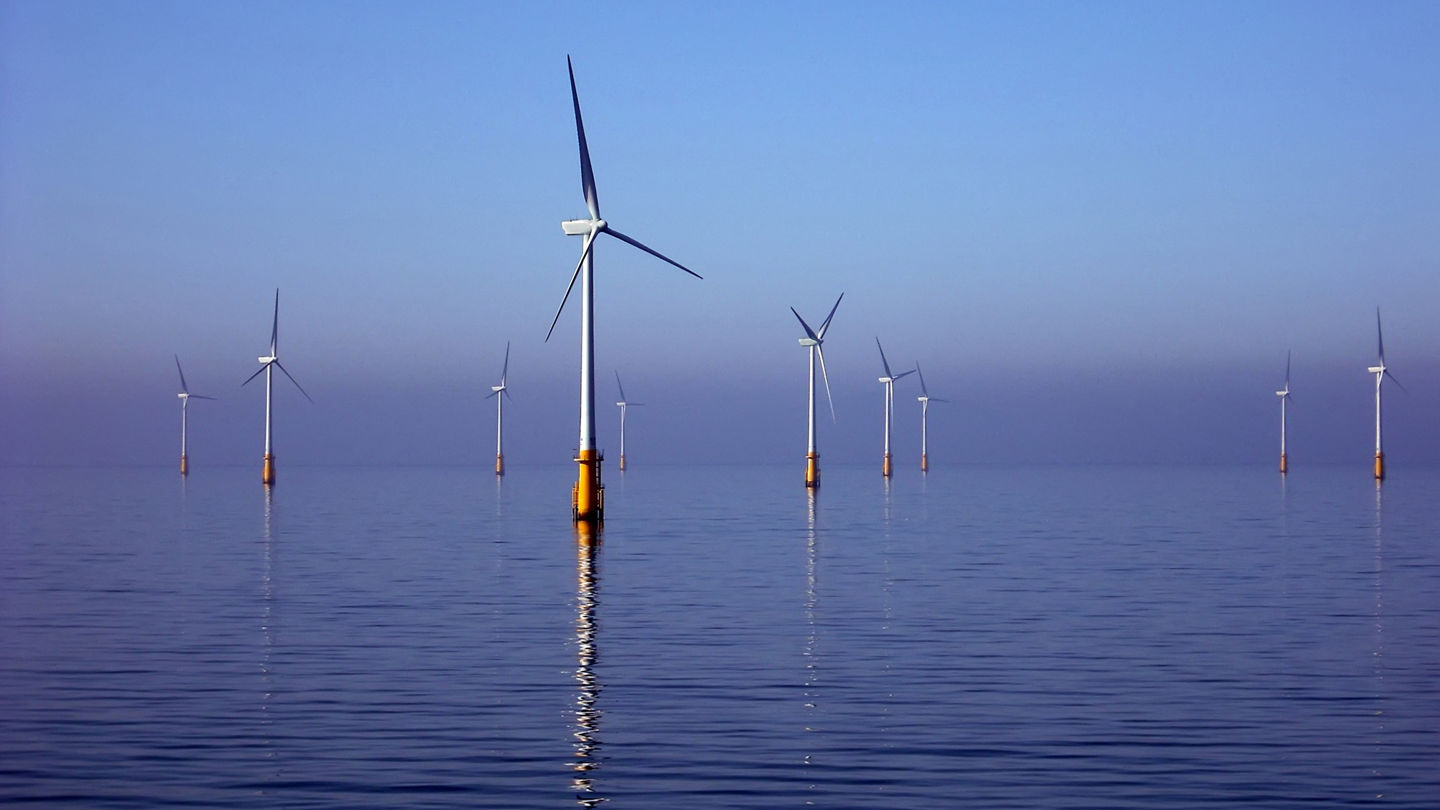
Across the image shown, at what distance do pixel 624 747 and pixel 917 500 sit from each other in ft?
434

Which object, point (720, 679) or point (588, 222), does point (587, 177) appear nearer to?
point (588, 222)

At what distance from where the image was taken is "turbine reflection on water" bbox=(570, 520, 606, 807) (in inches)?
794

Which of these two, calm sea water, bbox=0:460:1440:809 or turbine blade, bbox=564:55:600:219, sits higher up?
turbine blade, bbox=564:55:600:219

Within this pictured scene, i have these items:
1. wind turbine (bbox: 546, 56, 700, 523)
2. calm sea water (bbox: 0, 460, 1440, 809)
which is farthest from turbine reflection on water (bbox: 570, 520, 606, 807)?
wind turbine (bbox: 546, 56, 700, 523)

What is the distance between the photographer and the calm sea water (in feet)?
66.3

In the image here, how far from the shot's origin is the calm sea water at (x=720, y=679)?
20.2 metres

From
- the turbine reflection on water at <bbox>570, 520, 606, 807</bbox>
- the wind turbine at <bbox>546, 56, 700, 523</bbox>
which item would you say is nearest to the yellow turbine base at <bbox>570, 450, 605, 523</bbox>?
the wind turbine at <bbox>546, 56, 700, 523</bbox>

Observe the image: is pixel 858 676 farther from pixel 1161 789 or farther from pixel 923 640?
pixel 1161 789

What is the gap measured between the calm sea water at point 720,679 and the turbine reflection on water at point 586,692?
0.34 feet

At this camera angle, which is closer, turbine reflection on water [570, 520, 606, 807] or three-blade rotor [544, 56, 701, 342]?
turbine reflection on water [570, 520, 606, 807]

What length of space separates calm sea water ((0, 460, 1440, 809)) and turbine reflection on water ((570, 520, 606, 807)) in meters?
0.10

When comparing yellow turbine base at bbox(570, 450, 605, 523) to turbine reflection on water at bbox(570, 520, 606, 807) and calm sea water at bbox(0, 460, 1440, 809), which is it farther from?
turbine reflection on water at bbox(570, 520, 606, 807)

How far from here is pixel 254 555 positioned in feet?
222

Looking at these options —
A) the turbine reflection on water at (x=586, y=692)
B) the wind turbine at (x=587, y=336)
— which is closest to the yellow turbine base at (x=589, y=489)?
the wind turbine at (x=587, y=336)
